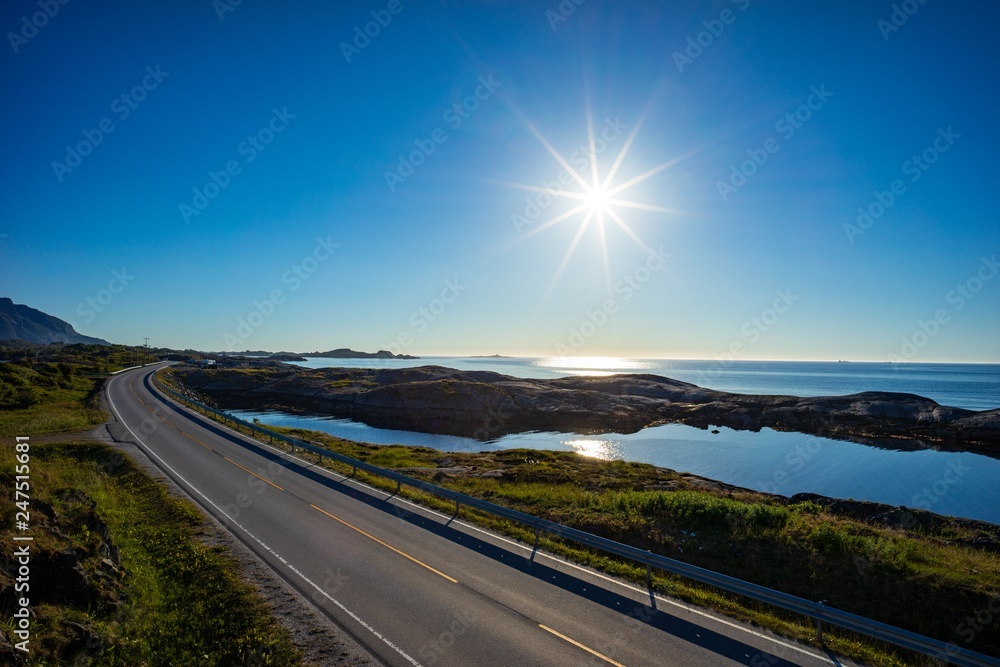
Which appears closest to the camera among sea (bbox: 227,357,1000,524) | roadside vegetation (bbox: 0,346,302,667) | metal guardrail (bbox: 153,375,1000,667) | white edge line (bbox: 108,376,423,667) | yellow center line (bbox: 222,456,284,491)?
roadside vegetation (bbox: 0,346,302,667)

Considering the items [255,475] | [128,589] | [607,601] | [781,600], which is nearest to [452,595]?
[607,601]

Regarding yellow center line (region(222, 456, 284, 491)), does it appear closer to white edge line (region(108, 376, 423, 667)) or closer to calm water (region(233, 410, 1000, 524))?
white edge line (region(108, 376, 423, 667))

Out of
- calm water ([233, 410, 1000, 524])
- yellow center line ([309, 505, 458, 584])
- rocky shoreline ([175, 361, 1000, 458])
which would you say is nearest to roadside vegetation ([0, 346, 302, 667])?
yellow center line ([309, 505, 458, 584])

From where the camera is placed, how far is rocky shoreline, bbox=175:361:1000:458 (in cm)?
6359

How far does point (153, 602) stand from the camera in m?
10.9

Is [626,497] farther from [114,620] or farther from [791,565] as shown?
[114,620]

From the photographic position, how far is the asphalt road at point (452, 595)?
9445mm

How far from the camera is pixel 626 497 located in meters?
22.0

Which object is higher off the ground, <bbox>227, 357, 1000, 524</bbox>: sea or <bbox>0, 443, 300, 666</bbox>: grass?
<bbox>227, 357, 1000, 524</bbox>: sea

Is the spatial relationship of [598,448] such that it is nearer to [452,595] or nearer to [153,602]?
[452,595]

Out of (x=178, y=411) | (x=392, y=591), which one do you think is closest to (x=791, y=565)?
(x=392, y=591)

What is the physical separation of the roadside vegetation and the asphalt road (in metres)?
1.46

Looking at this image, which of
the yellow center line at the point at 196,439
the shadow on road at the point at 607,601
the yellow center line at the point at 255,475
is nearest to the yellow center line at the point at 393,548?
the shadow on road at the point at 607,601

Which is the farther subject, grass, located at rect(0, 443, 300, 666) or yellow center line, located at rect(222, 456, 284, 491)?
yellow center line, located at rect(222, 456, 284, 491)
